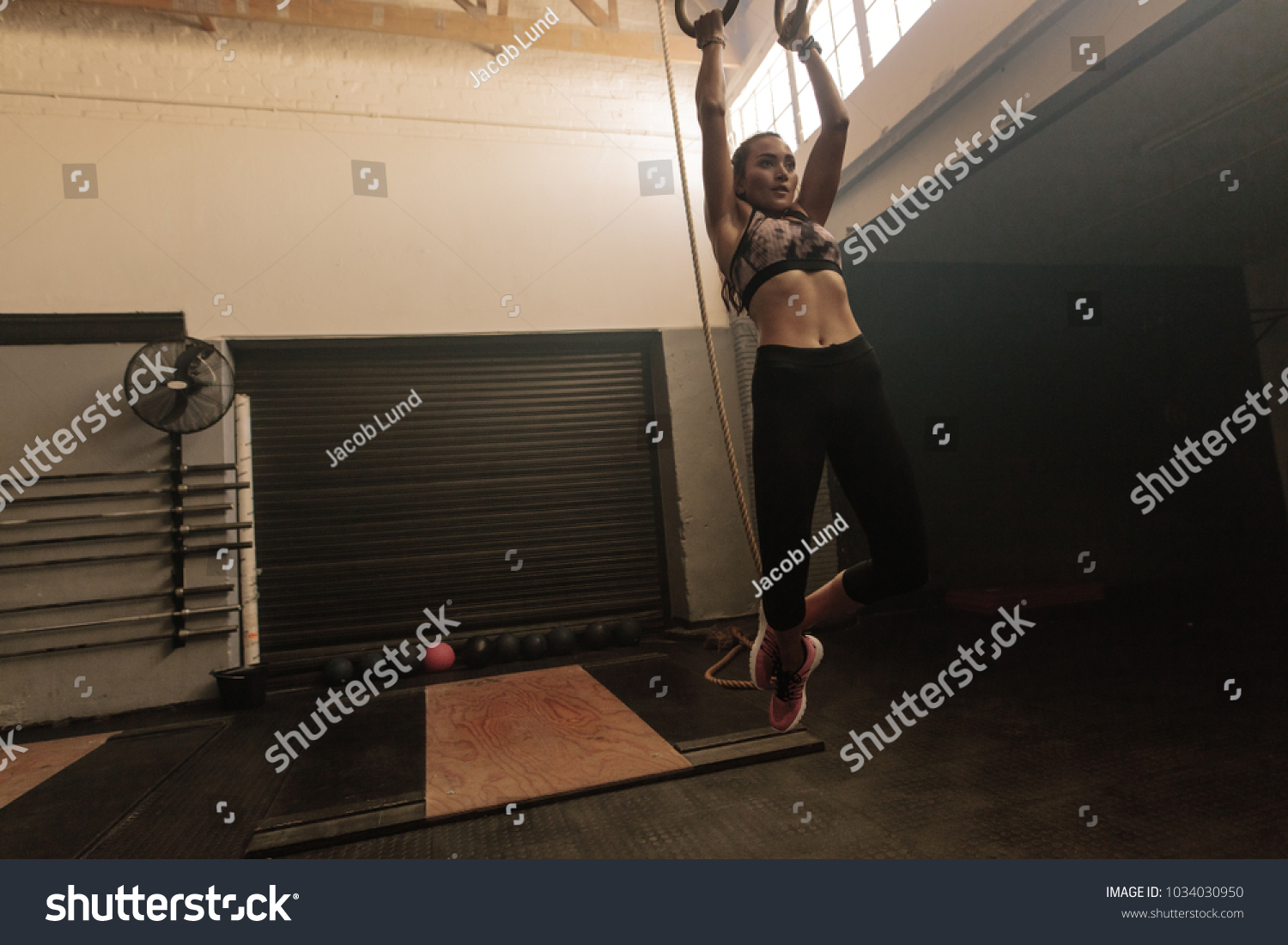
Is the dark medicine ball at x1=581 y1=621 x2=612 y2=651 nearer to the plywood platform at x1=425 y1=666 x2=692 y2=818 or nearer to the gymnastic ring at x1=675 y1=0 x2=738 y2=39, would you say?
the plywood platform at x1=425 y1=666 x2=692 y2=818

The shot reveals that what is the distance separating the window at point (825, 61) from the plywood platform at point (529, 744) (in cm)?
307

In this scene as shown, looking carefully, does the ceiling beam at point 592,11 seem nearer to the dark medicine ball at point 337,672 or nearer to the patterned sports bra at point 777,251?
the patterned sports bra at point 777,251

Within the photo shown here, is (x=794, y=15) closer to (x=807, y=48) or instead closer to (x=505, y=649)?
(x=807, y=48)

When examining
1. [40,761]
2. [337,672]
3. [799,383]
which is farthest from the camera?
[337,672]

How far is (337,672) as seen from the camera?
14.1ft

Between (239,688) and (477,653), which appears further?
(477,653)

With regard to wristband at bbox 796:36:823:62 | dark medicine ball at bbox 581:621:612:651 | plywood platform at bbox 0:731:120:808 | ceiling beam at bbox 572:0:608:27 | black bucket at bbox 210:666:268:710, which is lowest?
plywood platform at bbox 0:731:120:808

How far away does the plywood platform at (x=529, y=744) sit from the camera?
2451 millimetres

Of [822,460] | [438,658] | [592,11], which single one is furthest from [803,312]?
[592,11]

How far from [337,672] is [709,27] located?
159 inches

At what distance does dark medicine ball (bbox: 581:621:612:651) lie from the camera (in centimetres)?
480

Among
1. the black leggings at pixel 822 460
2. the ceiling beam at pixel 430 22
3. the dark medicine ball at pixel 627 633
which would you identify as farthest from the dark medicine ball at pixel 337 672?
the ceiling beam at pixel 430 22

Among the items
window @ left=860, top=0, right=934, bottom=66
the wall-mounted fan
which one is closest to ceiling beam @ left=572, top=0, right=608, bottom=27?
window @ left=860, top=0, right=934, bottom=66

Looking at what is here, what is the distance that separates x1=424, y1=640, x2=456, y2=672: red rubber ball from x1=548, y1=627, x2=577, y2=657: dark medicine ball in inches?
25.7
